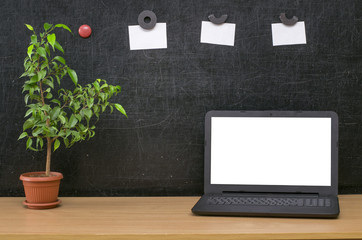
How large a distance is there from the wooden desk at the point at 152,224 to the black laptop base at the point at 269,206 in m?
0.02

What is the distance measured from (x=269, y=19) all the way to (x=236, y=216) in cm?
64

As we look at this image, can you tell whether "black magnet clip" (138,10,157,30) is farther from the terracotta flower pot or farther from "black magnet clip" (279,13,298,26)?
the terracotta flower pot

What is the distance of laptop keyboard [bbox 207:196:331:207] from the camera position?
3.58ft

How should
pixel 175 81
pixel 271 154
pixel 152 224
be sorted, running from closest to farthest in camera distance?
pixel 152 224, pixel 271 154, pixel 175 81

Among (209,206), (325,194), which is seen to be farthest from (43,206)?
(325,194)

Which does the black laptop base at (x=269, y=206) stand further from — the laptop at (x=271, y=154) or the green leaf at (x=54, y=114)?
the green leaf at (x=54, y=114)

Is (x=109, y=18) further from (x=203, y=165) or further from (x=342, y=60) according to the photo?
(x=342, y=60)

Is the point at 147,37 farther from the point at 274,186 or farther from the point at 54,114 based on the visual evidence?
the point at 274,186

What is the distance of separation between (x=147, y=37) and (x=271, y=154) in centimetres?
52

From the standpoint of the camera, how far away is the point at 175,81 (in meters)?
1.34

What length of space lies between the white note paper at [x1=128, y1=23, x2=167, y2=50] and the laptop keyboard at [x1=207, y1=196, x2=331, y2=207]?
511 mm

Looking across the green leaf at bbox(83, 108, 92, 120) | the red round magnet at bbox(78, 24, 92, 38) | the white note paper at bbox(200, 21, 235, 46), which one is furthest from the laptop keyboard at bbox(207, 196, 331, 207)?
the red round magnet at bbox(78, 24, 92, 38)

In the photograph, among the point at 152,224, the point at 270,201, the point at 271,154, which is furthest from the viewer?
the point at 271,154

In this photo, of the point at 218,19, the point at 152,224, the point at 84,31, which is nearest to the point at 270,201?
the point at 152,224
